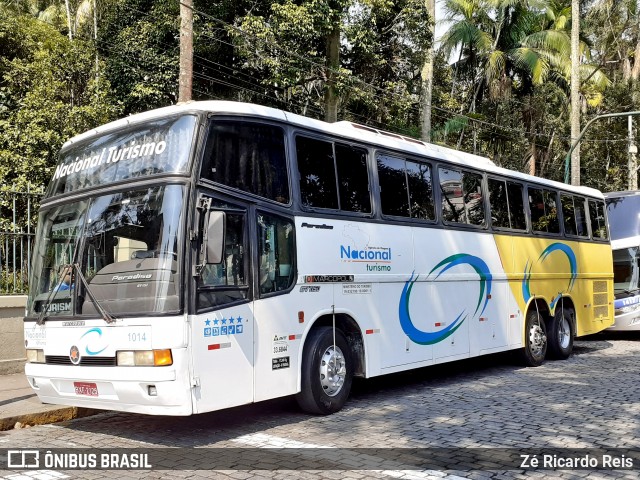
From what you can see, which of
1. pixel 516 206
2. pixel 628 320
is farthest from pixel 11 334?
pixel 628 320

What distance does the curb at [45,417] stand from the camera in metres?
7.78

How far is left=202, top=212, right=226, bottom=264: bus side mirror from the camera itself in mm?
6582

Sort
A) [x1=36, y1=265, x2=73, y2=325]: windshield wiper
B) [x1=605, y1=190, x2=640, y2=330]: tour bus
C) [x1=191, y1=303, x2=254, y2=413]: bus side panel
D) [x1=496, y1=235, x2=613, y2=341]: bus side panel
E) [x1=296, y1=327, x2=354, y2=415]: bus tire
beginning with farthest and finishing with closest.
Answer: [x1=605, y1=190, x2=640, y2=330]: tour bus < [x1=496, y1=235, x2=613, y2=341]: bus side panel < [x1=296, y1=327, x2=354, y2=415]: bus tire < [x1=36, y1=265, x2=73, y2=325]: windshield wiper < [x1=191, y1=303, x2=254, y2=413]: bus side panel

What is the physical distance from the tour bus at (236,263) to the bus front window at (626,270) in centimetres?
881

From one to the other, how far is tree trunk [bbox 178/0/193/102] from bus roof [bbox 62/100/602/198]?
499cm

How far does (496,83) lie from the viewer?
31.5 meters

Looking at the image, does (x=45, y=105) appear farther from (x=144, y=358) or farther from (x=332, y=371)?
(x=144, y=358)

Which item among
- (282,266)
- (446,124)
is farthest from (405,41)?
(282,266)

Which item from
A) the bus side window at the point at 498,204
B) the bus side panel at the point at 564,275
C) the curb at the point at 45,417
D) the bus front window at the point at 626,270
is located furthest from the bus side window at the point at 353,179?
the bus front window at the point at 626,270

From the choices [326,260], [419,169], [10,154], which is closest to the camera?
[326,260]

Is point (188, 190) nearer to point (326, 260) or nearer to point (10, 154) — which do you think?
point (326, 260)

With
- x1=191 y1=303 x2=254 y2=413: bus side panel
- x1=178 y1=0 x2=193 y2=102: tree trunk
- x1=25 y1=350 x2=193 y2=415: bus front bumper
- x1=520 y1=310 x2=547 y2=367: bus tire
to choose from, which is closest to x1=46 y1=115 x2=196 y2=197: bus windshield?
x1=191 y1=303 x2=254 y2=413: bus side panel

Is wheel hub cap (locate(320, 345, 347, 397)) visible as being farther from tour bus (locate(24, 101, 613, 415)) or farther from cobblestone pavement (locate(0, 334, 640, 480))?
cobblestone pavement (locate(0, 334, 640, 480))

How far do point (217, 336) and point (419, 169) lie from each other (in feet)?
16.0
